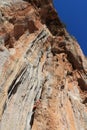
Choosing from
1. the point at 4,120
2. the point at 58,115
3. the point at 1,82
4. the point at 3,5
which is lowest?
the point at 58,115

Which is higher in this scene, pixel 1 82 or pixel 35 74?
pixel 1 82

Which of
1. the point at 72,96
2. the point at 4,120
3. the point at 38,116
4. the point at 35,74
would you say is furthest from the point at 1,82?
the point at 72,96

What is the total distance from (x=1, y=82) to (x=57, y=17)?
18767 millimetres

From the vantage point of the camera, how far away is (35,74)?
66.0 feet

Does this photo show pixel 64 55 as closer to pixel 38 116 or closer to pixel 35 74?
pixel 35 74

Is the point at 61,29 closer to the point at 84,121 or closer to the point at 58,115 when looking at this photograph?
the point at 84,121

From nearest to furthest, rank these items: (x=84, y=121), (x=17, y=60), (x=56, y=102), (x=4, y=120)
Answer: (x=4, y=120), (x=17, y=60), (x=56, y=102), (x=84, y=121)

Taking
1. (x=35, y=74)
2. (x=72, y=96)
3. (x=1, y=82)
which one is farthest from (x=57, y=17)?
(x=1, y=82)

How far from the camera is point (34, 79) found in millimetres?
19703

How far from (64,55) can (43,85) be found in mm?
8256

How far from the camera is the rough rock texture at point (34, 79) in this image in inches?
631

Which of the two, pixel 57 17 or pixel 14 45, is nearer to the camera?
pixel 14 45

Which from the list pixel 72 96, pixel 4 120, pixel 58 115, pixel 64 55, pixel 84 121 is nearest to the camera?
pixel 4 120

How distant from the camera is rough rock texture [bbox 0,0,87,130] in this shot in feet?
52.6
